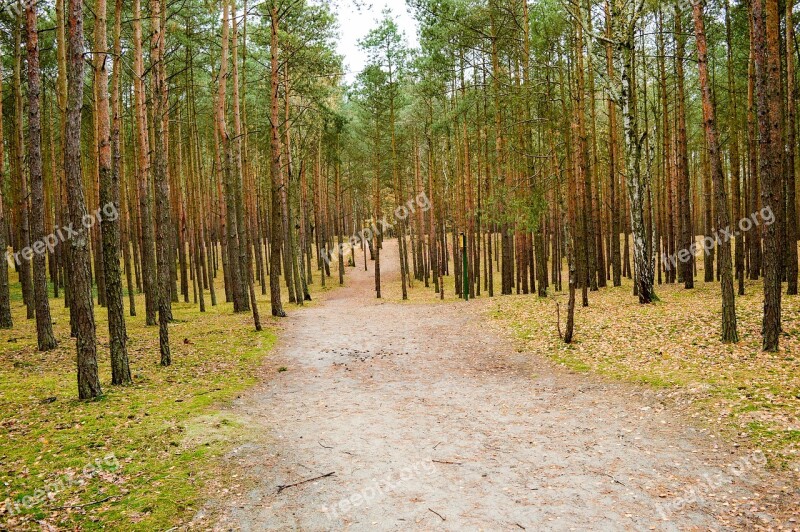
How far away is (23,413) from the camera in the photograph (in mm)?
7938

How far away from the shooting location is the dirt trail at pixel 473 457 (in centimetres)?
514

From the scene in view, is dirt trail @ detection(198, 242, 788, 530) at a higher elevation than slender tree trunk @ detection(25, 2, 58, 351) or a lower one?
lower

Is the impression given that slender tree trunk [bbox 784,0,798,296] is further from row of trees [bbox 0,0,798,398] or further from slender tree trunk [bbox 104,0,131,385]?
slender tree trunk [bbox 104,0,131,385]

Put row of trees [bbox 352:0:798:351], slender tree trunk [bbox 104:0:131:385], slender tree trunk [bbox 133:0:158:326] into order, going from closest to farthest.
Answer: slender tree trunk [bbox 104:0:131:385] → row of trees [bbox 352:0:798:351] → slender tree trunk [bbox 133:0:158:326]

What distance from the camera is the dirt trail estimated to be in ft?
16.9

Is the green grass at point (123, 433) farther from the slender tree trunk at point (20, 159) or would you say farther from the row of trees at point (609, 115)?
the row of trees at point (609, 115)

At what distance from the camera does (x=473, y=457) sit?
6.63 meters

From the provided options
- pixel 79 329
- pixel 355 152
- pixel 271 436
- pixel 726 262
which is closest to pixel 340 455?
pixel 271 436

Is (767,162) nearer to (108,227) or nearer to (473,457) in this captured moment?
(473,457)

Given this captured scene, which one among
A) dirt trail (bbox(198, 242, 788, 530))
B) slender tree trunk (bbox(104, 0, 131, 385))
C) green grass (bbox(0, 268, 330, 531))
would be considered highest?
slender tree trunk (bbox(104, 0, 131, 385))

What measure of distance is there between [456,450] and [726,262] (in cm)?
726

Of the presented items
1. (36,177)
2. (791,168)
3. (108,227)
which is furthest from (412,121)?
(108,227)

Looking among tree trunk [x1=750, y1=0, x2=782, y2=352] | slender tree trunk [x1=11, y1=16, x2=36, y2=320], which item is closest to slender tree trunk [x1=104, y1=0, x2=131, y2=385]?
slender tree trunk [x1=11, y1=16, x2=36, y2=320]

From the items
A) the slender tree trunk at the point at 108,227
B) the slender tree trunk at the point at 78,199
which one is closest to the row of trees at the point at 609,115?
the slender tree trunk at the point at 108,227
